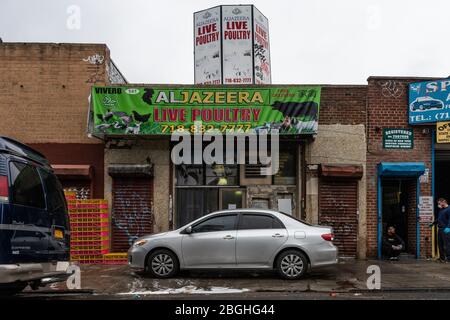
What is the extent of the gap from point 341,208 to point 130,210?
20.3ft

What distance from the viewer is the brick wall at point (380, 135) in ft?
49.2

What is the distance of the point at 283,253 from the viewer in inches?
423

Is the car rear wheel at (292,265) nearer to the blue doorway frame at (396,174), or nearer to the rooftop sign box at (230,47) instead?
the blue doorway frame at (396,174)

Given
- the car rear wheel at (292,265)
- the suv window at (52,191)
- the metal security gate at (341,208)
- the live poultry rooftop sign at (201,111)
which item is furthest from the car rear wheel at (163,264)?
the metal security gate at (341,208)

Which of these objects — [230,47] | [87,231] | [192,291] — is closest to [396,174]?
[230,47]

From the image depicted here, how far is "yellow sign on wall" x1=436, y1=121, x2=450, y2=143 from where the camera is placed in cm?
1477

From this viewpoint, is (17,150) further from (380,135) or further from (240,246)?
(380,135)

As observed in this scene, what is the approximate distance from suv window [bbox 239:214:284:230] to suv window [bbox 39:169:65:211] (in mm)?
3907

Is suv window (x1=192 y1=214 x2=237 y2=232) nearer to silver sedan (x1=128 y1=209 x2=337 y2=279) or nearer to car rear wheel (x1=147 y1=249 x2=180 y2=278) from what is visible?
silver sedan (x1=128 y1=209 x2=337 y2=279)

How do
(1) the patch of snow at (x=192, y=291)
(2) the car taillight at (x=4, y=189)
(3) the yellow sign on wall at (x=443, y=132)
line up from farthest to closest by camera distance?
(3) the yellow sign on wall at (x=443, y=132), (1) the patch of snow at (x=192, y=291), (2) the car taillight at (x=4, y=189)

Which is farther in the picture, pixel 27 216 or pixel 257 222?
pixel 257 222

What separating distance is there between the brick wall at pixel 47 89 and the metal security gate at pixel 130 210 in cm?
171

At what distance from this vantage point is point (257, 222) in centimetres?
1105
